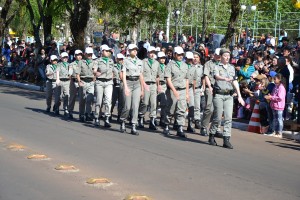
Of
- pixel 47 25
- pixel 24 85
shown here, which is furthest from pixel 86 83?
pixel 47 25

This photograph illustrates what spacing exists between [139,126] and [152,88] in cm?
103

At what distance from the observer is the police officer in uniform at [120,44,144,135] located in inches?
605

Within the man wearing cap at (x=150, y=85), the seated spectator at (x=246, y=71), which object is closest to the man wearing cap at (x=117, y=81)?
the man wearing cap at (x=150, y=85)

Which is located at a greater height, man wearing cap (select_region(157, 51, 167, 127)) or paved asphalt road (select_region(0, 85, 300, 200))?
man wearing cap (select_region(157, 51, 167, 127))

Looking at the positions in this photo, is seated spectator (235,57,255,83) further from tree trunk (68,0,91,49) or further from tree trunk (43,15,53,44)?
tree trunk (43,15,53,44)

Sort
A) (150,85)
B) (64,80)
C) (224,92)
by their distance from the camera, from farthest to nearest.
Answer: (64,80) → (150,85) → (224,92)

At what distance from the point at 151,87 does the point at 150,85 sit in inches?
2.3

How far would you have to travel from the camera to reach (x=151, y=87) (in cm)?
1689

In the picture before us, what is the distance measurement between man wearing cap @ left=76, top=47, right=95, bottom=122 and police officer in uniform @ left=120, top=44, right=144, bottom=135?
97.9 inches

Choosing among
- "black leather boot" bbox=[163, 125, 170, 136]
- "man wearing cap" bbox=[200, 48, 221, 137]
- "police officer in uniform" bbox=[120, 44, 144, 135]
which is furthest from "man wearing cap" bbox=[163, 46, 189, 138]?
"police officer in uniform" bbox=[120, 44, 144, 135]

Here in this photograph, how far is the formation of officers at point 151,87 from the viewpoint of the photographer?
1398 cm

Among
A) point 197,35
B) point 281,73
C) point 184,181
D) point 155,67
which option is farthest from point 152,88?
point 197,35

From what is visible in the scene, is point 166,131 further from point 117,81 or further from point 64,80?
point 64,80

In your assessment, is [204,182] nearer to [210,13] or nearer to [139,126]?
[139,126]
